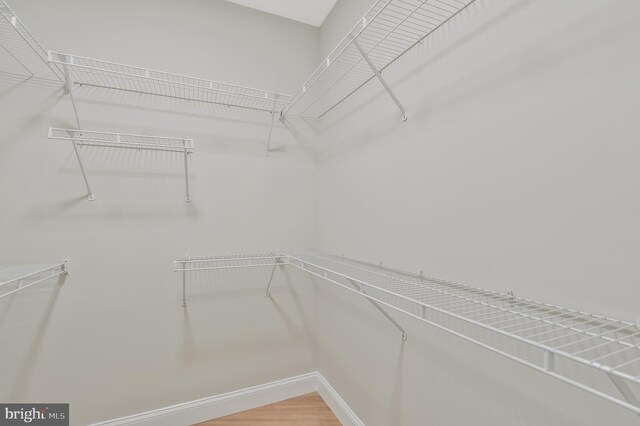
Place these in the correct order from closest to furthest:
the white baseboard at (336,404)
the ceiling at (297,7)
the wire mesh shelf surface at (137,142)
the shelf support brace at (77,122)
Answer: the shelf support brace at (77,122) < the wire mesh shelf surface at (137,142) < the white baseboard at (336,404) < the ceiling at (297,7)

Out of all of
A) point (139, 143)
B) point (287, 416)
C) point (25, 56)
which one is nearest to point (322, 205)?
point (139, 143)

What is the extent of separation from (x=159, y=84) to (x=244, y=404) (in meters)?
2.03

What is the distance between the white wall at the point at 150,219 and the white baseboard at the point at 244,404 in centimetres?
4

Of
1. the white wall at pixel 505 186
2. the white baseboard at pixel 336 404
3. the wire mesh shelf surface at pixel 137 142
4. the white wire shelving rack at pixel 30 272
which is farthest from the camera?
the white baseboard at pixel 336 404

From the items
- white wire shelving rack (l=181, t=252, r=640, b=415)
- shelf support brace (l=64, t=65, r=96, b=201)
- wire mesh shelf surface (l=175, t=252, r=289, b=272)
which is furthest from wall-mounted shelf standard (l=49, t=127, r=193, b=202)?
white wire shelving rack (l=181, t=252, r=640, b=415)

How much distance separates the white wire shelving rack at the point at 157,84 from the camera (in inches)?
53.3

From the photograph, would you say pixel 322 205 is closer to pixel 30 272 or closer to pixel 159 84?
pixel 159 84

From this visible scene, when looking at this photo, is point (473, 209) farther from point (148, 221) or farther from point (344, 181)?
point (148, 221)

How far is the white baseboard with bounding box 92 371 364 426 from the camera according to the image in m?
1.57

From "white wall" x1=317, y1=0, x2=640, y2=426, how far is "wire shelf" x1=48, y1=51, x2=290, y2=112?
2.63 ft

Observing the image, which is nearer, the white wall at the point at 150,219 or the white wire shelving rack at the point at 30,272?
the white wire shelving rack at the point at 30,272

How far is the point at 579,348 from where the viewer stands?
0.64 meters

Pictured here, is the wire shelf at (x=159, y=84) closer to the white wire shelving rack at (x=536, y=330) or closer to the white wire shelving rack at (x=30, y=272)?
the white wire shelving rack at (x=30, y=272)

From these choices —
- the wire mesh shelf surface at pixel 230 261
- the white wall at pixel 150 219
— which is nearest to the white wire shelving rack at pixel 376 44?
the white wall at pixel 150 219
